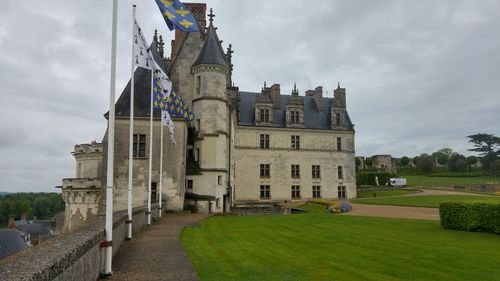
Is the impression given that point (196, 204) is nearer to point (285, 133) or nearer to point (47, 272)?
point (285, 133)

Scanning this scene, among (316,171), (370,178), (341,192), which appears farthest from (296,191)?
(370,178)

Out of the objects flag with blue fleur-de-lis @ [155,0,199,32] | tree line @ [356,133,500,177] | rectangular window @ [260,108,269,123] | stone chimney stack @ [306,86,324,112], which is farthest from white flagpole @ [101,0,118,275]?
tree line @ [356,133,500,177]

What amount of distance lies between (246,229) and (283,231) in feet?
6.15

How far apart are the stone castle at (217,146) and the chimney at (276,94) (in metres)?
0.12

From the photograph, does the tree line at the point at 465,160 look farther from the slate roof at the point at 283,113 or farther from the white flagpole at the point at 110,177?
the white flagpole at the point at 110,177

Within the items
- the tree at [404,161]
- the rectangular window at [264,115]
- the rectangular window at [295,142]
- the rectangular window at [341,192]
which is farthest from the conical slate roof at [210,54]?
the tree at [404,161]

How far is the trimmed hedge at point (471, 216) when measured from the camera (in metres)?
16.3

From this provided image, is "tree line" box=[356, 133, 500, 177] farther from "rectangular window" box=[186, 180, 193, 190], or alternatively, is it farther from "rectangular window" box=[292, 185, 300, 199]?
"rectangular window" box=[186, 180, 193, 190]

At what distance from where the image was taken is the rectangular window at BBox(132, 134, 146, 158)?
93.6 ft

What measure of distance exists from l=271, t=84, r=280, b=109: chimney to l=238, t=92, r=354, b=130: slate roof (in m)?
0.66

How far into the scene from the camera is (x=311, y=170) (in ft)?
154

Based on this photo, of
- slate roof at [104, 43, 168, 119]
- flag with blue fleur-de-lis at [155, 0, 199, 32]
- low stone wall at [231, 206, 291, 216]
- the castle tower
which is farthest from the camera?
low stone wall at [231, 206, 291, 216]

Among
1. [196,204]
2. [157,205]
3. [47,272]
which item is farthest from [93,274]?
[196,204]

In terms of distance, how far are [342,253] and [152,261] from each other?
5.70 m
